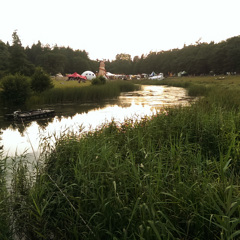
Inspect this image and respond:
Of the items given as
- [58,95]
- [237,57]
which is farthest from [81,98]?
[237,57]

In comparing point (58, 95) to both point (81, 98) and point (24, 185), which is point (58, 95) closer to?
point (81, 98)

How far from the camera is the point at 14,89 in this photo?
672 inches

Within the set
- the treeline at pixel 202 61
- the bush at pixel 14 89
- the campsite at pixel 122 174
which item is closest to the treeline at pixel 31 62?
the bush at pixel 14 89

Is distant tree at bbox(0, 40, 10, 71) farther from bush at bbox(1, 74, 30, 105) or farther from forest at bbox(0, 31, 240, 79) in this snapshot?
bush at bbox(1, 74, 30, 105)

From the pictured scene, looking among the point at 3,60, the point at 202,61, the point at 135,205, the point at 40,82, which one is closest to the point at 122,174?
the point at 135,205

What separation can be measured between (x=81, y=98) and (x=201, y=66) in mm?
50432

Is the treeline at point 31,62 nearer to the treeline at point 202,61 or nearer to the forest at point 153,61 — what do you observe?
the forest at point 153,61

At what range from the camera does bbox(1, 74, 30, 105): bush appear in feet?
56.2

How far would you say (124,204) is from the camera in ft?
9.86

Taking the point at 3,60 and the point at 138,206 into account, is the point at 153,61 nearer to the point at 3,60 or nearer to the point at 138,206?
the point at 3,60

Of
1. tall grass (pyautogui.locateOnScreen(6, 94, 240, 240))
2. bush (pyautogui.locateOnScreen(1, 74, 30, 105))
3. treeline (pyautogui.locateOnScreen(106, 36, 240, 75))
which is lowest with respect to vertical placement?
tall grass (pyautogui.locateOnScreen(6, 94, 240, 240))

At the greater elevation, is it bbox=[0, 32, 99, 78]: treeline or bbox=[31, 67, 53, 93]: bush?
bbox=[0, 32, 99, 78]: treeline

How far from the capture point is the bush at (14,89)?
56.2 ft

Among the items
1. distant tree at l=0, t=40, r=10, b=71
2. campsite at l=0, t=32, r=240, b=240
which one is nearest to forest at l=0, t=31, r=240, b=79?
distant tree at l=0, t=40, r=10, b=71
